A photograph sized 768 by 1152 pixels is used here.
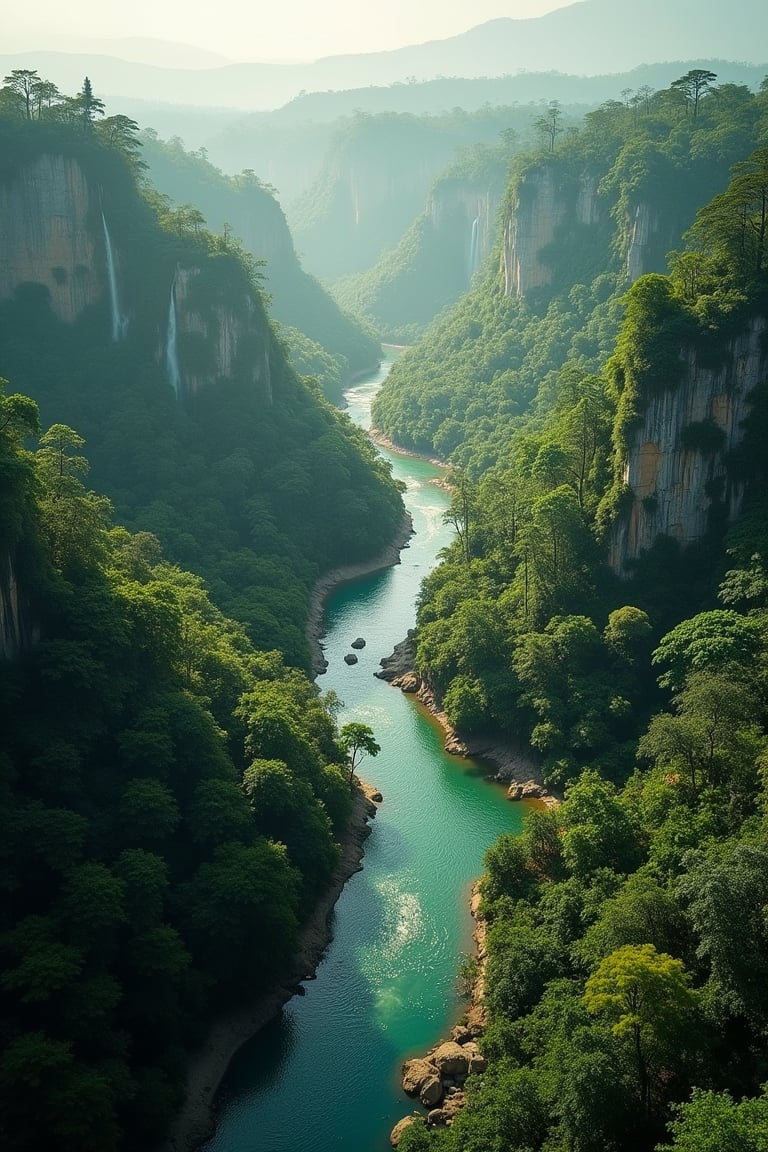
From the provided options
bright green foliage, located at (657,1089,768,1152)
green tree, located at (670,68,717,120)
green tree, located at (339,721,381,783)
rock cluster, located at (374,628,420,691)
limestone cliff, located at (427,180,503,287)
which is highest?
green tree, located at (670,68,717,120)

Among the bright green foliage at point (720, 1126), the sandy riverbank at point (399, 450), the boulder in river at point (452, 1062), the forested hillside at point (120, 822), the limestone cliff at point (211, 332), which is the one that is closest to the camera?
the bright green foliage at point (720, 1126)

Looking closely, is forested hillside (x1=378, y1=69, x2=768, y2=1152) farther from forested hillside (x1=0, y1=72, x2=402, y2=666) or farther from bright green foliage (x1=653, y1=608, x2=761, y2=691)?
forested hillside (x1=0, y1=72, x2=402, y2=666)

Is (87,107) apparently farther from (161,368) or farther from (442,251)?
(442,251)

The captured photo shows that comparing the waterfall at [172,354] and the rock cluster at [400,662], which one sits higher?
the waterfall at [172,354]

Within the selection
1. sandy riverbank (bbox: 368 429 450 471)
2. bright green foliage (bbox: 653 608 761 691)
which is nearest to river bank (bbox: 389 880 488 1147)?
bright green foliage (bbox: 653 608 761 691)

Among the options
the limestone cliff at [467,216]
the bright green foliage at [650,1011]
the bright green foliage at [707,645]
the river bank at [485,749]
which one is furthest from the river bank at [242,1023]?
the limestone cliff at [467,216]

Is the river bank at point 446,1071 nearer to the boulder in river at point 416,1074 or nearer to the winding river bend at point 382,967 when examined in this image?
the boulder in river at point 416,1074
